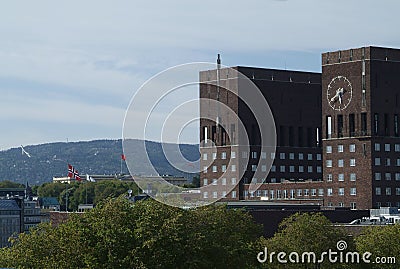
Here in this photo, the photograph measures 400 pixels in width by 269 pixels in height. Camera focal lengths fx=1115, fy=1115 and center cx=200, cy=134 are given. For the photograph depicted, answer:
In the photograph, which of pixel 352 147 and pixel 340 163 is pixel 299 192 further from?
pixel 352 147

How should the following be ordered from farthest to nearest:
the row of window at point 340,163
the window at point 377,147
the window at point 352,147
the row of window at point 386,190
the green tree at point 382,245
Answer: the window at point 352,147
the row of window at point 340,163
the window at point 377,147
the row of window at point 386,190
the green tree at point 382,245

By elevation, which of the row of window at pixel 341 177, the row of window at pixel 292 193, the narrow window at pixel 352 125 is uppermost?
the narrow window at pixel 352 125

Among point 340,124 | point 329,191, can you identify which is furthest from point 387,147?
point 329,191

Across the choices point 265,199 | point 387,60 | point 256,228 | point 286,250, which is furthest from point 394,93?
point 286,250

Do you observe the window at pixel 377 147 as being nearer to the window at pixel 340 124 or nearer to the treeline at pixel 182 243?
the window at pixel 340 124

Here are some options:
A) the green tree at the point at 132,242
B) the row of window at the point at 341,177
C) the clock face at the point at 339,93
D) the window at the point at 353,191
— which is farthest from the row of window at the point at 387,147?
the green tree at the point at 132,242

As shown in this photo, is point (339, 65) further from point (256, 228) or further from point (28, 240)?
point (28, 240)

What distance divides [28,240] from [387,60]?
308 feet

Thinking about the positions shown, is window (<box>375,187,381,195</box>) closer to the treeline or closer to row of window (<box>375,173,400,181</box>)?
row of window (<box>375,173,400,181</box>)

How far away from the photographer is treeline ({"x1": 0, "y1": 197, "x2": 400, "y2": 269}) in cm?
8162

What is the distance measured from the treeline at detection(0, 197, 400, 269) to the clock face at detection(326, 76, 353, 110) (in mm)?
64663

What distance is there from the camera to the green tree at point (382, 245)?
337 feet

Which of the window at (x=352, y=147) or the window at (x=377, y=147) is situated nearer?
the window at (x=377, y=147)

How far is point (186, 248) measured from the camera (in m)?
84.1
